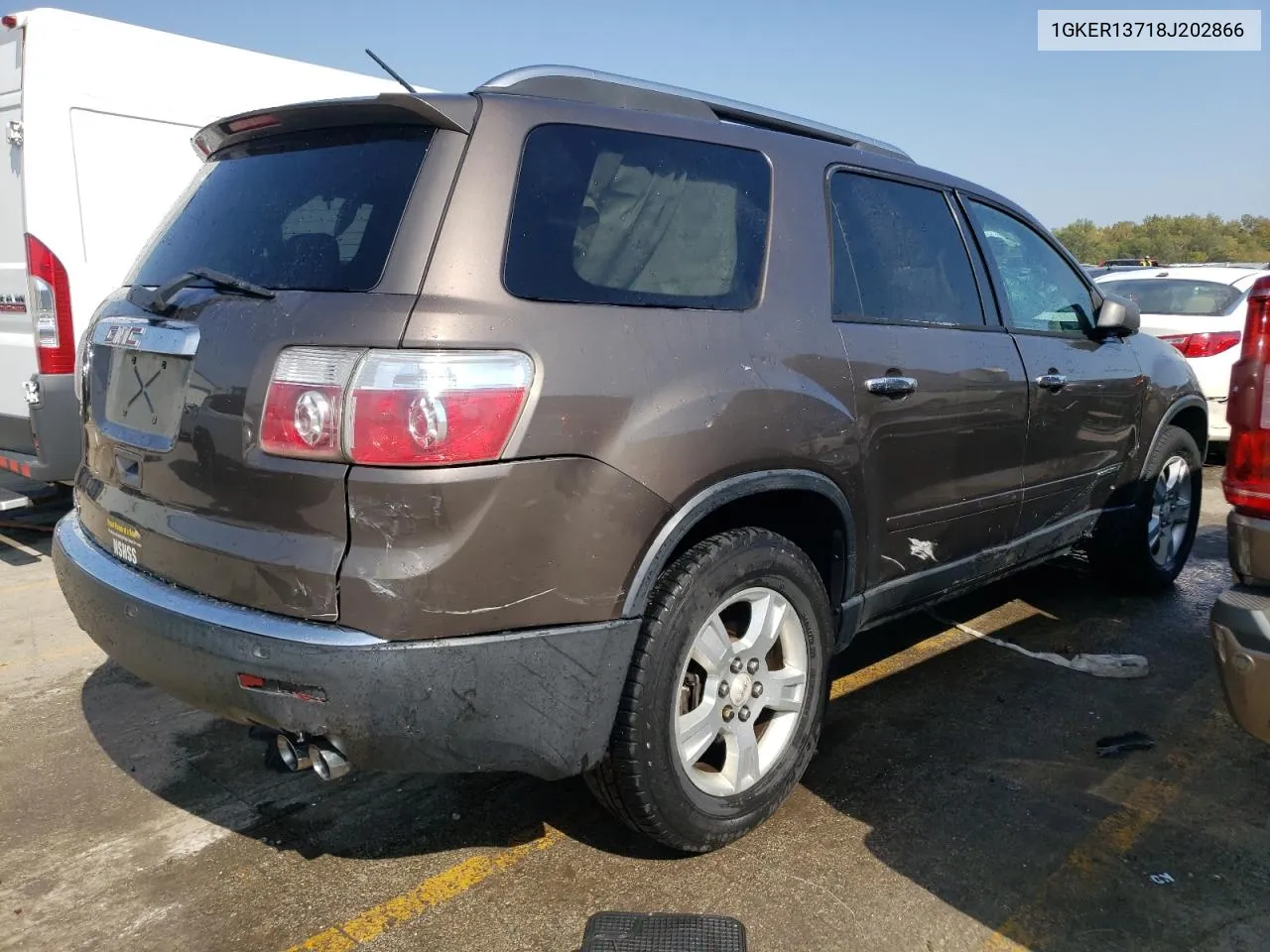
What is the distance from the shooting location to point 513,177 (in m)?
2.32

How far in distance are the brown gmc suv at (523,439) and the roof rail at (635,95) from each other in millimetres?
15

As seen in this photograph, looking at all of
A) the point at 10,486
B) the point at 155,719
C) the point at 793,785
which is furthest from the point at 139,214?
the point at 793,785

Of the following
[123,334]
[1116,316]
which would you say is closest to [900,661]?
[1116,316]

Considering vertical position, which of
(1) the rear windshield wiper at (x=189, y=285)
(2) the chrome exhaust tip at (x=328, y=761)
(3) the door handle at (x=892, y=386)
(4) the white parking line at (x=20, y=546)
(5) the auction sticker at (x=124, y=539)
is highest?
(1) the rear windshield wiper at (x=189, y=285)

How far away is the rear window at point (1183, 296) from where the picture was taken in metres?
8.11

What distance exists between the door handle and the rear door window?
0.20 meters

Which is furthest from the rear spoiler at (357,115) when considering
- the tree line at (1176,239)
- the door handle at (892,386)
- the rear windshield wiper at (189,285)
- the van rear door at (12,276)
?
the tree line at (1176,239)

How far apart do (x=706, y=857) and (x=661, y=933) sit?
411 millimetres

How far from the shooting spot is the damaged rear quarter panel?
2086 millimetres

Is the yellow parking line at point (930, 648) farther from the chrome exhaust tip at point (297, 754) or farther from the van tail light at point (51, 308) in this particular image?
the van tail light at point (51, 308)

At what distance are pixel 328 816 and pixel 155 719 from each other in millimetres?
1055

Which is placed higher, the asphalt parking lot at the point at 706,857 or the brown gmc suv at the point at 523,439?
the brown gmc suv at the point at 523,439

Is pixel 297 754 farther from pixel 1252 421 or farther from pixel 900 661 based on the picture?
pixel 900 661

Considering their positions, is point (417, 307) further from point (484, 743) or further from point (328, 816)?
point (328, 816)
